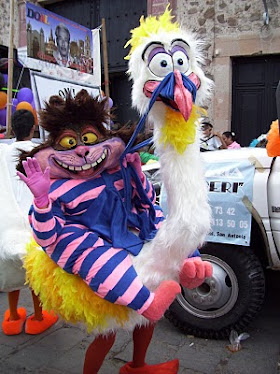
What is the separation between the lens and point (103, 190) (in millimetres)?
2125

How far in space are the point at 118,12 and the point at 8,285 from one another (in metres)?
8.63

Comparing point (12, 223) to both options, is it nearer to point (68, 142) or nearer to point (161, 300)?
point (68, 142)

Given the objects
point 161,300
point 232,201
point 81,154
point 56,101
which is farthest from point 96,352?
point 232,201

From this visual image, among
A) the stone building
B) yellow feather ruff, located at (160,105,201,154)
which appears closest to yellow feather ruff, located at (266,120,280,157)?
yellow feather ruff, located at (160,105,201,154)

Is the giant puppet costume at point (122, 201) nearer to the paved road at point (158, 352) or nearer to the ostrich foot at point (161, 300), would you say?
the ostrich foot at point (161, 300)

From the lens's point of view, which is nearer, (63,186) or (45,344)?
(63,186)

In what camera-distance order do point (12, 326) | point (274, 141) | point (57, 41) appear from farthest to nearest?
1. point (57, 41)
2. point (12, 326)
3. point (274, 141)

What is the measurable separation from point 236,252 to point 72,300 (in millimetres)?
1599

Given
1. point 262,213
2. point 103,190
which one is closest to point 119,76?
point 262,213

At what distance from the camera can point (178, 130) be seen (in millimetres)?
1870

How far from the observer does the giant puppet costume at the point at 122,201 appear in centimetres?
188

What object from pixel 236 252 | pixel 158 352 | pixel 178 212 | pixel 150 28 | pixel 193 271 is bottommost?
pixel 158 352

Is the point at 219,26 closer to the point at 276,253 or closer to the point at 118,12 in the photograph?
the point at 118,12

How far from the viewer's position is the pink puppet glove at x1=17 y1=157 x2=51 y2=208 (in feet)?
6.04
